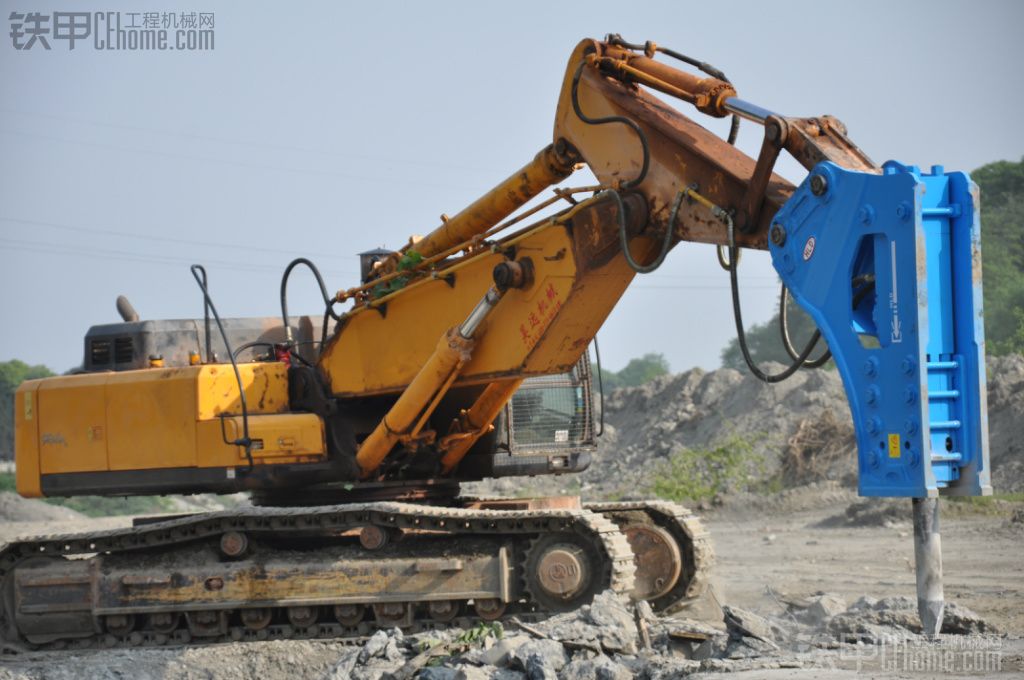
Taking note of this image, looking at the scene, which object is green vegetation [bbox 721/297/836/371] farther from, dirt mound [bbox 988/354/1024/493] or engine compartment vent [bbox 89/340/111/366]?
engine compartment vent [bbox 89/340/111/366]

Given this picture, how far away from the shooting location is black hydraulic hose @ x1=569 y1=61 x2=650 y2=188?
7723mm

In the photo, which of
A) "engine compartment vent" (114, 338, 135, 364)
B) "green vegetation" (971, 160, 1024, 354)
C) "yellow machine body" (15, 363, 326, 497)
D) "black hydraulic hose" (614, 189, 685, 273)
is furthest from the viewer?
"green vegetation" (971, 160, 1024, 354)

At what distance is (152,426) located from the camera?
33.3 ft

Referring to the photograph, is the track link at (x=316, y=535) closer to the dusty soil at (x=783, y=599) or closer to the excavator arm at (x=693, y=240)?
the dusty soil at (x=783, y=599)

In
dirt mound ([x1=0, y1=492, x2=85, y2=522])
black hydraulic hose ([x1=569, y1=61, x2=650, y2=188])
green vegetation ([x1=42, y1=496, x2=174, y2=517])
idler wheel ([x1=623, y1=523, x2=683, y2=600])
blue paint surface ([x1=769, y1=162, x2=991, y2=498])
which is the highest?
black hydraulic hose ([x1=569, y1=61, x2=650, y2=188])

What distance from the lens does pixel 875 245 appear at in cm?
622

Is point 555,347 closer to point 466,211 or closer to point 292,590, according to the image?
point 466,211

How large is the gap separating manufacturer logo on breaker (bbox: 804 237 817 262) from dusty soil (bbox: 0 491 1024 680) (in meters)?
2.18

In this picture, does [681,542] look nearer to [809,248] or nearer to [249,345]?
[249,345]

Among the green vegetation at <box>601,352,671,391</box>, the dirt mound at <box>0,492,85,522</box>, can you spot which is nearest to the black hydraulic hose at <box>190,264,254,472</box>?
the dirt mound at <box>0,492,85,522</box>

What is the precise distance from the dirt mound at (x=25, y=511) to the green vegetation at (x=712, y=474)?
598 inches

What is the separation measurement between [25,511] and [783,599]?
23549 mm

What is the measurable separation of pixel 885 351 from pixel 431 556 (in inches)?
181

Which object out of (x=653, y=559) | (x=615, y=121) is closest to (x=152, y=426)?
(x=653, y=559)
